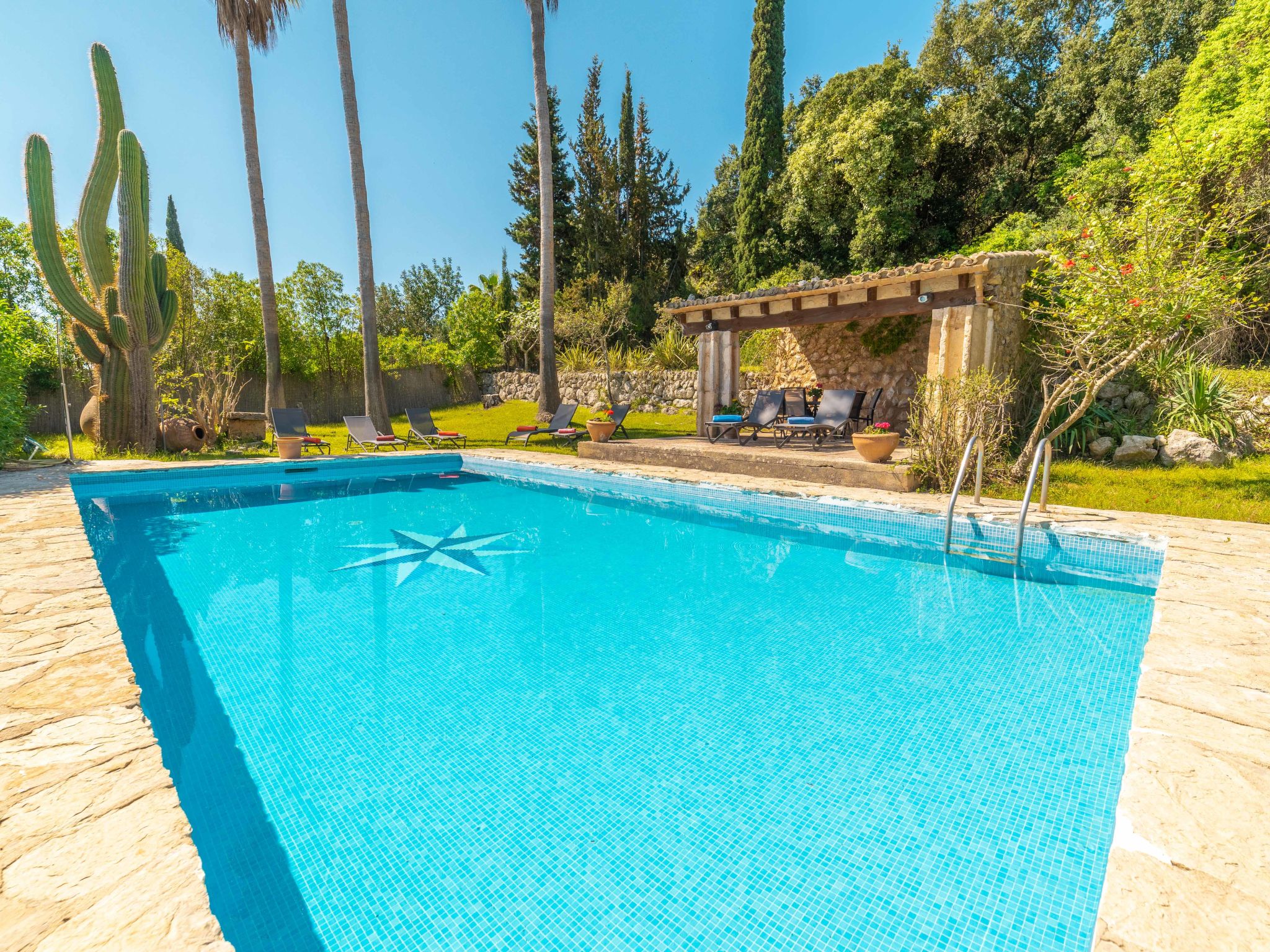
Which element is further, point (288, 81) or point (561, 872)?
point (288, 81)

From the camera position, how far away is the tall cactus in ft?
32.8

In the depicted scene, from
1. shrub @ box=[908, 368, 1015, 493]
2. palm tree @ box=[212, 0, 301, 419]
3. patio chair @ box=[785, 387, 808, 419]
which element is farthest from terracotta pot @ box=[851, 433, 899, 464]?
palm tree @ box=[212, 0, 301, 419]

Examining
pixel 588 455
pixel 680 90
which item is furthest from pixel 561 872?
pixel 680 90

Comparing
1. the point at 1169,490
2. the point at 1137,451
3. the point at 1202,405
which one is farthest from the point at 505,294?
the point at 1169,490

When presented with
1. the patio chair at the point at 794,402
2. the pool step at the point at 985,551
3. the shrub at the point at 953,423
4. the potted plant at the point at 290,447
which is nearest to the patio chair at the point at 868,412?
the patio chair at the point at 794,402

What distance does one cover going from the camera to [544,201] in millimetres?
13414

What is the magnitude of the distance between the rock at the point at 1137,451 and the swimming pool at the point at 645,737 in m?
3.93

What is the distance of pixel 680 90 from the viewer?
923 inches

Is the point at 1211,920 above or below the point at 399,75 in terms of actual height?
below

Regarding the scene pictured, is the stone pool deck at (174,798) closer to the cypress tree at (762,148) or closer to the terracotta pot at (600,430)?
the terracotta pot at (600,430)

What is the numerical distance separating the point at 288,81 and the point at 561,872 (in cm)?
2038

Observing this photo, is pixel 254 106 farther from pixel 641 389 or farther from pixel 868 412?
pixel 868 412

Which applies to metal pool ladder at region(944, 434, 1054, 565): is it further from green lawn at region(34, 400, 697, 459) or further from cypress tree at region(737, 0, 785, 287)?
cypress tree at region(737, 0, 785, 287)

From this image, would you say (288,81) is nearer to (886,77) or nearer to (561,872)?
(886,77)
